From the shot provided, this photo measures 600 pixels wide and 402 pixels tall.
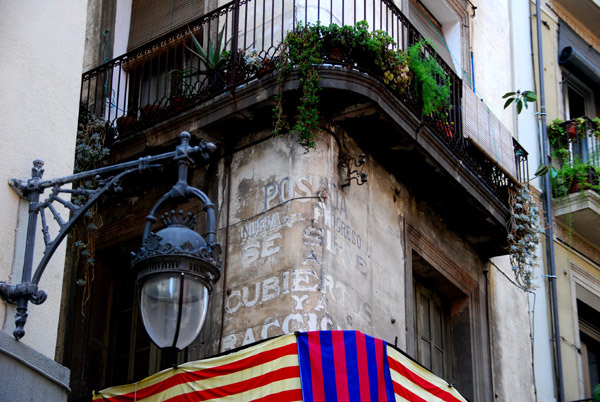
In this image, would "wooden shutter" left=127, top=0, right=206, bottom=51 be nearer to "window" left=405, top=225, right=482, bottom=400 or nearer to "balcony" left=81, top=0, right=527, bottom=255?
"balcony" left=81, top=0, right=527, bottom=255

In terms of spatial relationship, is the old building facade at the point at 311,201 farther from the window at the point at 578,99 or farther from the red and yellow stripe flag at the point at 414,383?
the window at the point at 578,99

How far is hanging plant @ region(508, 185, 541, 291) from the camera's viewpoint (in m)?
13.4

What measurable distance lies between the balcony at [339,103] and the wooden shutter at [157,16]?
355mm

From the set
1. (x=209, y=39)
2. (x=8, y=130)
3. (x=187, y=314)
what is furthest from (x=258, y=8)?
(x=187, y=314)

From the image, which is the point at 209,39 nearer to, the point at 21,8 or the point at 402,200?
the point at 402,200

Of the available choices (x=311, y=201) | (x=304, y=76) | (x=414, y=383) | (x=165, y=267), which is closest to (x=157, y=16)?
(x=304, y=76)

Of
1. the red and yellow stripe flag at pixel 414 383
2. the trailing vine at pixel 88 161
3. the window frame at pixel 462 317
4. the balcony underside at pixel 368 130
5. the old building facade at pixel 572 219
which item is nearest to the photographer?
the red and yellow stripe flag at pixel 414 383

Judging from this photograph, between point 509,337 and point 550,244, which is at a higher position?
point 550,244

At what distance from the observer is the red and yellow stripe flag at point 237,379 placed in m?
9.00

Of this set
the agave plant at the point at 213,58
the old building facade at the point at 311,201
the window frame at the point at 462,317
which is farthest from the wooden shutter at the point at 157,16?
the window frame at the point at 462,317

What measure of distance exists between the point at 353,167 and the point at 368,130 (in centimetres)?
42

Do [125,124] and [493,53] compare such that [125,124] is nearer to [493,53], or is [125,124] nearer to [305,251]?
[305,251]

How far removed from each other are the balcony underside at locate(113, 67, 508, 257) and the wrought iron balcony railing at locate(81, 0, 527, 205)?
0.12m

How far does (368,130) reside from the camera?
1153 cm
